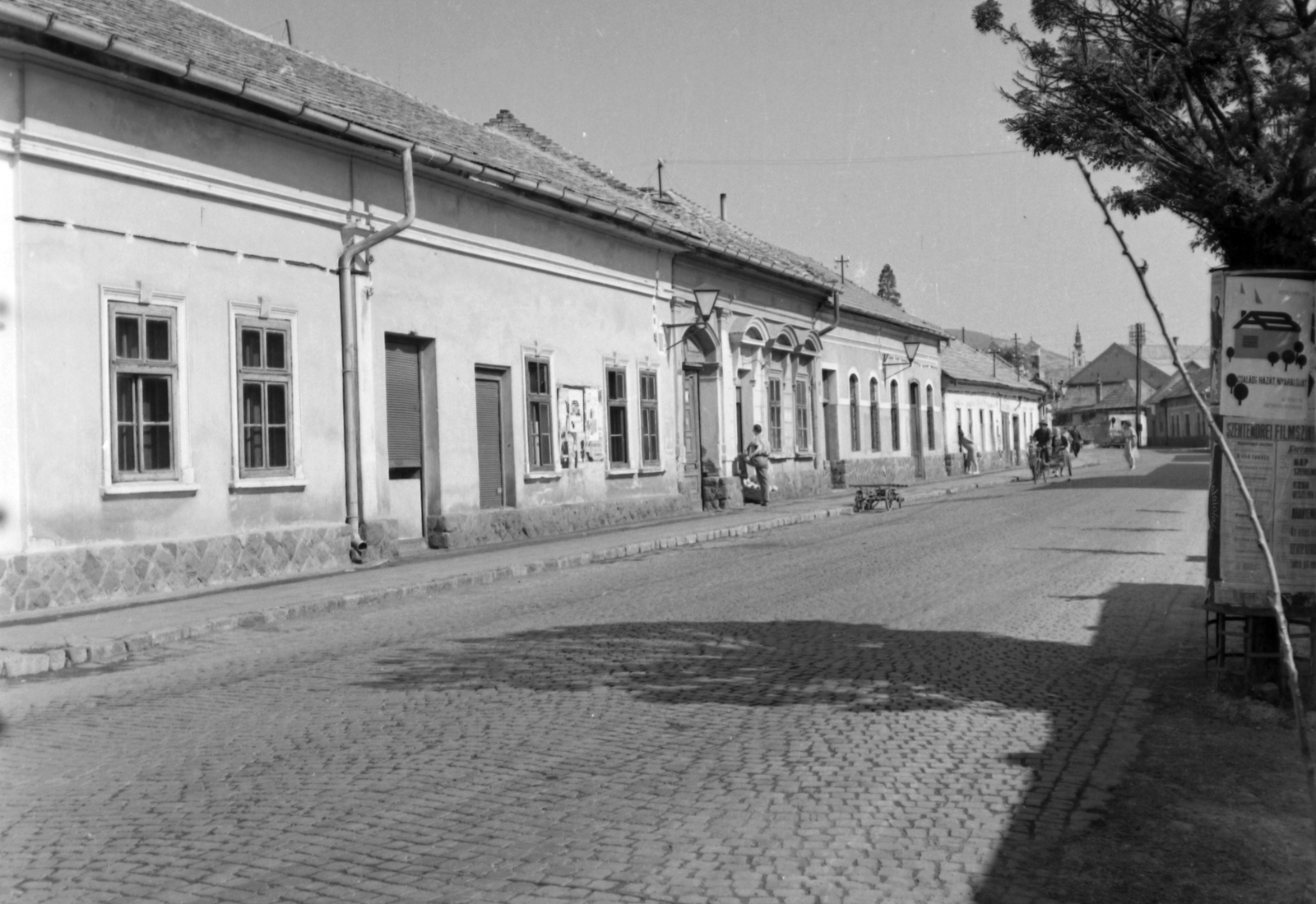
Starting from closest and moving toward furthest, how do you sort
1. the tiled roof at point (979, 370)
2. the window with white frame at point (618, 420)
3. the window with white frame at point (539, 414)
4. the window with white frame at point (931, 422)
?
the window with white frame at point (539, 414) → the window with white frame at point (618, 420) → the window with white frame at point (931, 422) → the tiled roof at point (979, 370)

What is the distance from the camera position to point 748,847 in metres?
4.43

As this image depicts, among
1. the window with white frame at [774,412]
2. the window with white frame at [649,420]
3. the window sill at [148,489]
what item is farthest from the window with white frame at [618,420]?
the window sill at [148,489]

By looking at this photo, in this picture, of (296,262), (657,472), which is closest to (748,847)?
(296,262)

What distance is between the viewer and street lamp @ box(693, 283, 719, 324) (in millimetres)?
24172

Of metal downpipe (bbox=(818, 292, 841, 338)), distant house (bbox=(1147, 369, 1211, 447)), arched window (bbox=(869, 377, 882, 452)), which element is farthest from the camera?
distant house (bbox=(1147, 369, 1211, 447))

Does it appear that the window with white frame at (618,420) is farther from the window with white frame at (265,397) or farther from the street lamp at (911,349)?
the street lamp at (911,349)

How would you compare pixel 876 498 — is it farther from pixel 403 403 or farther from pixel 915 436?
pixel 915 436

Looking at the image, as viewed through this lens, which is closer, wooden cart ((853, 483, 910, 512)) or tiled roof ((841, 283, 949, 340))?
wooden cart ((853, 483, 910, 512))

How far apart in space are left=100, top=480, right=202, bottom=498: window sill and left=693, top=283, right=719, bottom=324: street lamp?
1221cm

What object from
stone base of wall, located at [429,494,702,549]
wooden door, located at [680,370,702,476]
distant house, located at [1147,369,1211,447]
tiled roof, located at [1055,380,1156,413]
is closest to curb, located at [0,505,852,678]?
stone base of wall, located at [429,494,702,549]

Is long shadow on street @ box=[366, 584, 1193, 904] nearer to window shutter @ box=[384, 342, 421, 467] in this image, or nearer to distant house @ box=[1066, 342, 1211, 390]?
window shutter @ box=[384, 342, 421, 467]

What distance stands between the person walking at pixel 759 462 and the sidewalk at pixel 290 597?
491 centimetres

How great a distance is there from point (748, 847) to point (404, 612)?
25.6 feet

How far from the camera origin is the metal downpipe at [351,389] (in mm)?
16125
